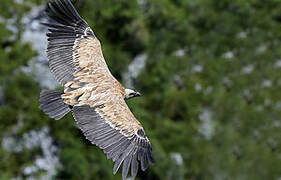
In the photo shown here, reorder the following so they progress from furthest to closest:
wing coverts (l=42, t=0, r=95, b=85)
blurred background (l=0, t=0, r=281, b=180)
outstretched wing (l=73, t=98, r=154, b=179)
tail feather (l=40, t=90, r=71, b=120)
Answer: blurred background (l=0, t=0, r=281, b=180) → wing coverts (l=42, t=0, r=95, b=85) → tail feather (l=40, t=90, r=71, b=120) → outstretched wing (l=73, t=98, r=154, b=179)

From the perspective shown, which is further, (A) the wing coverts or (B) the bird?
(A) the wing coverts

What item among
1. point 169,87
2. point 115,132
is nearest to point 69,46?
point 115,132

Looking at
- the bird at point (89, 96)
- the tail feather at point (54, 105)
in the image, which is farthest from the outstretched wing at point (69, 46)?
the tail feather at point (54, 105)

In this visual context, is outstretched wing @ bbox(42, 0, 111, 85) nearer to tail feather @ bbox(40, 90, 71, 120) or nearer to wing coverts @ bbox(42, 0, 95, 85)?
wing coverts @ bbox(42, 0, 95, 85)

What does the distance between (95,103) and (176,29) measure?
1581 cm

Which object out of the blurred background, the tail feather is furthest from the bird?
the blurred background

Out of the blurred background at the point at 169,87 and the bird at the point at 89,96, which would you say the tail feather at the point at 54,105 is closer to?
the bird at the point at 89,96

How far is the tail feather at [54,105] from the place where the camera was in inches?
314

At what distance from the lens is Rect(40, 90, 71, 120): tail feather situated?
26.2ft

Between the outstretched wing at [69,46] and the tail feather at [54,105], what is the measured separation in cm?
25

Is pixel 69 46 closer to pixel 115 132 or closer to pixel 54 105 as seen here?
pixel 54 105

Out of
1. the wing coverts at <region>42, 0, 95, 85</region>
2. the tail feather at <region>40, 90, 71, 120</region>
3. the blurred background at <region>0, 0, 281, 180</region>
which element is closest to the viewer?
the tail feather at <region>40, 90, 71, 120</region>

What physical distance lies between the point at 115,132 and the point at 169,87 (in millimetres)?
13340

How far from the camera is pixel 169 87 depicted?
822 inches
